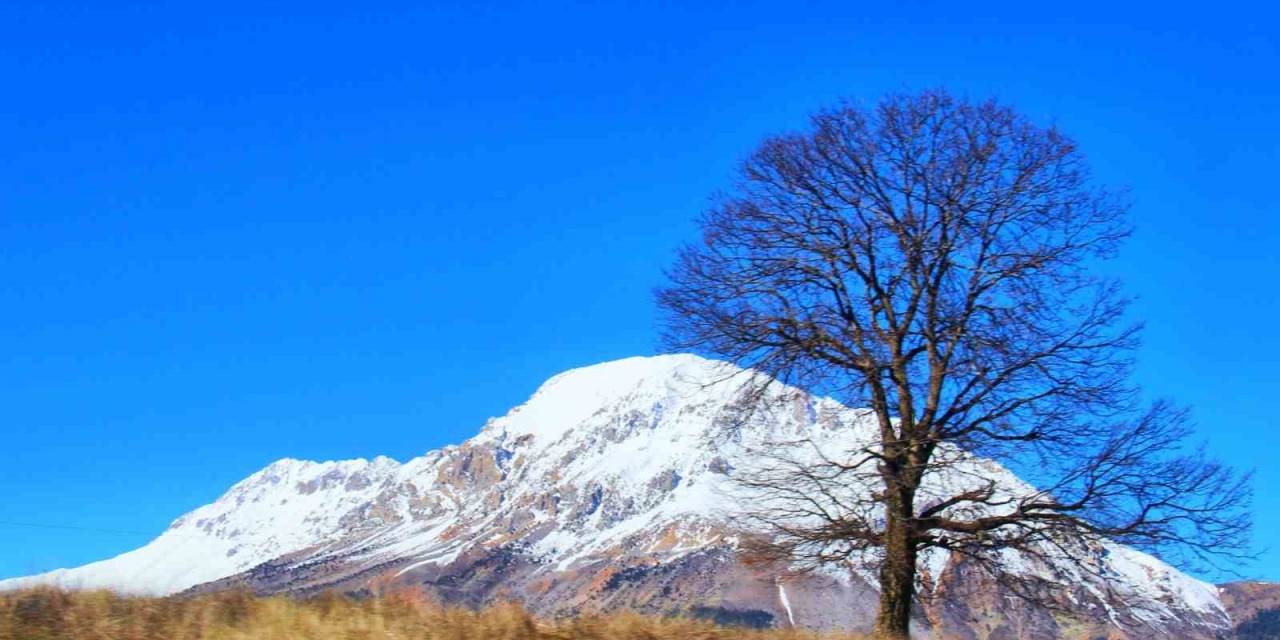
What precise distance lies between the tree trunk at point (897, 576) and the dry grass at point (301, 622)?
2894mm

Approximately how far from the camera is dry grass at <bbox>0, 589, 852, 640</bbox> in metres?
12.8

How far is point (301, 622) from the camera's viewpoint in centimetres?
1295

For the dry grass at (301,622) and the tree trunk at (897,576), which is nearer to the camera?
the dry grass at (301,622)

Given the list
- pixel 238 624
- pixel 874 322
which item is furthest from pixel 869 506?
pixel 238 624

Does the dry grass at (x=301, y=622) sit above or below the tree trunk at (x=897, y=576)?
below

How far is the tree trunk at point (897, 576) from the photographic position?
17.4 m

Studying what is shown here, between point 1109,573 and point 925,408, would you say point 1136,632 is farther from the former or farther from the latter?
point 925,408

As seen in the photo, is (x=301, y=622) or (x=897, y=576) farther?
(x=897, y=576)

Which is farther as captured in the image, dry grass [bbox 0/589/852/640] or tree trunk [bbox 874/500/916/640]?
tree trunk [bbox 874/500/916/640]

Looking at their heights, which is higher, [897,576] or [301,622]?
[897,576]

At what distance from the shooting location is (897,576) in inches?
689

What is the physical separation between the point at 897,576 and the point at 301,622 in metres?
8.20

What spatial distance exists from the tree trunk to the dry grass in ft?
9.49

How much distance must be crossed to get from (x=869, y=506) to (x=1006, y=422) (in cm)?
218
